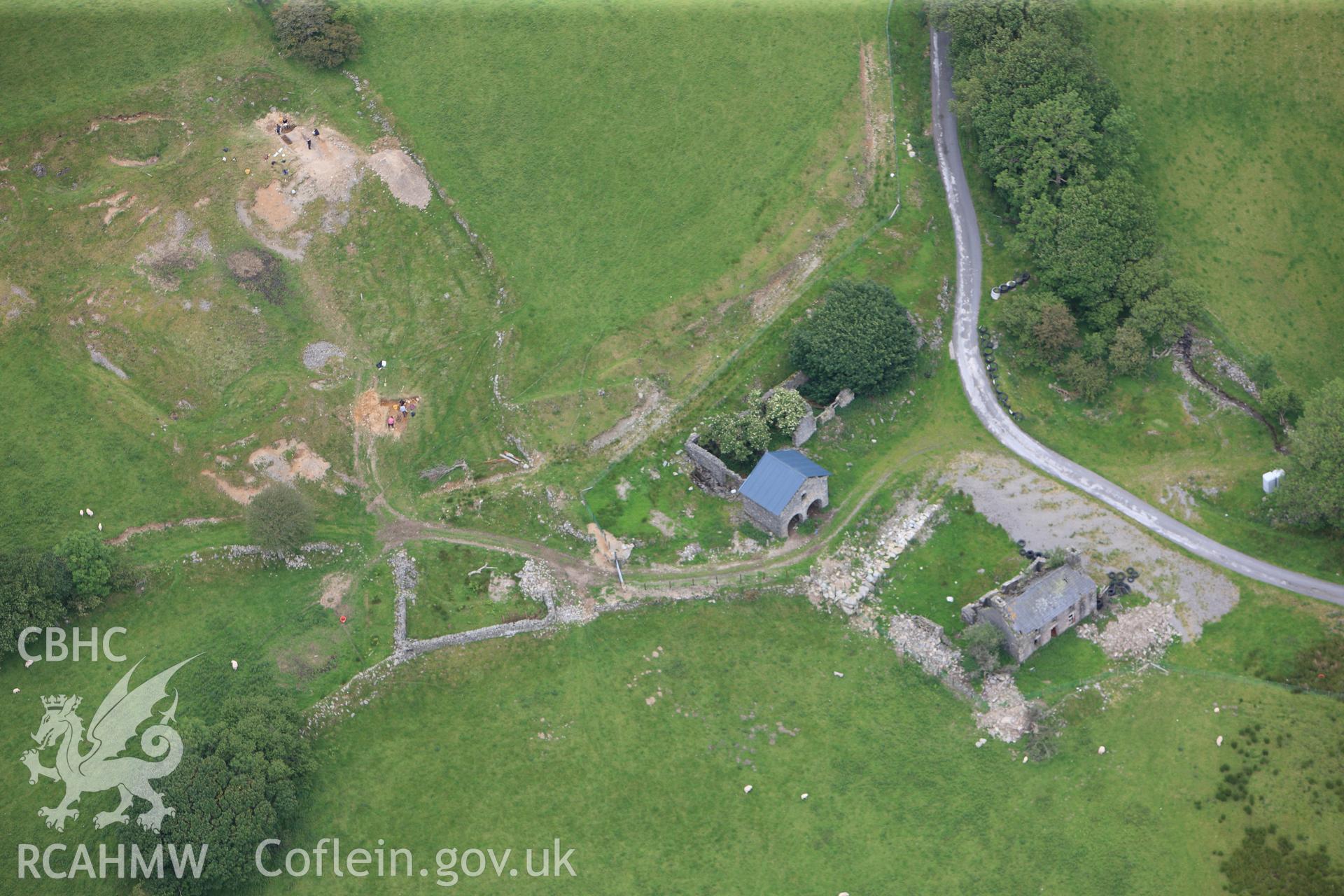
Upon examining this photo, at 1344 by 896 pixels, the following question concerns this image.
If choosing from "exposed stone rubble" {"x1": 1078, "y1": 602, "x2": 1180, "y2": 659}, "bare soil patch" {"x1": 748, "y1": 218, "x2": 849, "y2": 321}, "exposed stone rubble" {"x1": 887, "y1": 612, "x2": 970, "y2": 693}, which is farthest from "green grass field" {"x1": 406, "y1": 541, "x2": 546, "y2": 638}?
"exposed stone rubble" {"x1": 1078, "y1": 602, "x2": 1180, "y2": 659}

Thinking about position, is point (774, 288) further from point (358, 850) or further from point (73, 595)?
point (73, 595)

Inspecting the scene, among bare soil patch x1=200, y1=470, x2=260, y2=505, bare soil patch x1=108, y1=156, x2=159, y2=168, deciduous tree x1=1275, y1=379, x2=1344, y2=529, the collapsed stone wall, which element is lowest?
bare soil patch x1=200, y1=470, x2=260, y2=505

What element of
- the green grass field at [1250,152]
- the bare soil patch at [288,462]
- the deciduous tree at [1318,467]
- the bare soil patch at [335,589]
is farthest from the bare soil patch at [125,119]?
the deciduous tree at [1318,467]

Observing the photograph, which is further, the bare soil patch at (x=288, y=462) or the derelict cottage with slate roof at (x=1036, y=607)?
the bare soil patch at (x=288, y=462)

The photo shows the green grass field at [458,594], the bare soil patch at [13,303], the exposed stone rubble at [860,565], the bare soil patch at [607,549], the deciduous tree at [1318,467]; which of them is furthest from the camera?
the bare soil patch at [13,303]

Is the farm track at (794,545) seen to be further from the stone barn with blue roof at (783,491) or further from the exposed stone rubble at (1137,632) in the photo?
the exposed stone rubble at (1137,632)

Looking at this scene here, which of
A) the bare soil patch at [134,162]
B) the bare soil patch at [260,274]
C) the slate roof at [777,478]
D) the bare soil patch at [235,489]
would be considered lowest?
the bare soil patch at [235,489]

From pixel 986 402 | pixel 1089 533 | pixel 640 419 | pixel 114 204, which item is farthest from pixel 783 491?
pixel 114 204

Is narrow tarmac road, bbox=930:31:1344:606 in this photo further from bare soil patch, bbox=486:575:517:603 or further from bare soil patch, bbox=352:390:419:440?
bare soil patch, bbox=352:390:419:440

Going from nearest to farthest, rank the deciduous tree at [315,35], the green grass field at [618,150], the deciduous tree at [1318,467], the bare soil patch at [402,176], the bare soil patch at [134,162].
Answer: the deciduous tree at [1318,467] → the green grass field at [618,150] → the bare soil patch at [402,176] → the bare soil patch at [134,162] → the deciduous tree at [315,35]
